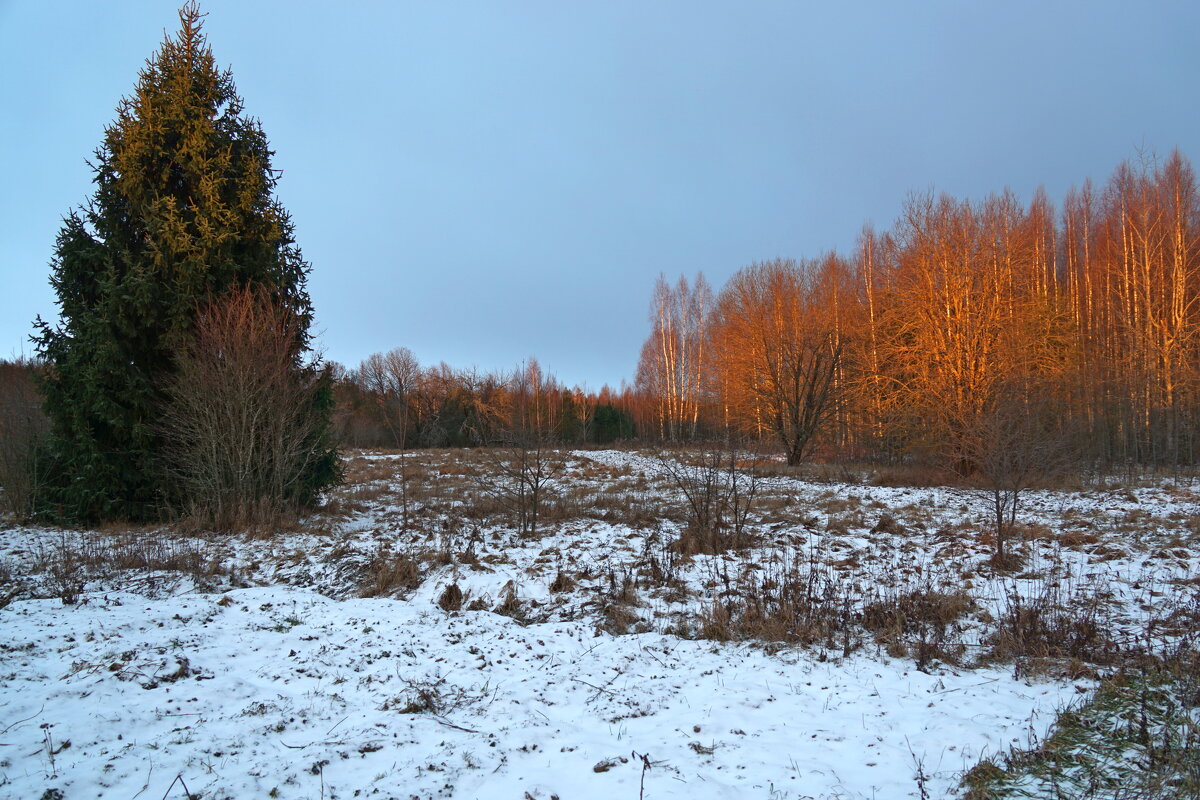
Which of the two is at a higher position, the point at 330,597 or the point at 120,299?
the point at 120,299

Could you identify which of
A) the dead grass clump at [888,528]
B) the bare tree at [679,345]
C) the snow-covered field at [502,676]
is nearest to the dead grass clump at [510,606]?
the snow-covered field at [502,676]

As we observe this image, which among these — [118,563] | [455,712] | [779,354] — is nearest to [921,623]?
[455,712]

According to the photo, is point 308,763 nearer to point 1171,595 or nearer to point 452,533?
point 452,533

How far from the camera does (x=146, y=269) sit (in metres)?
11.0

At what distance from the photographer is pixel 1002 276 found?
58.3 ft

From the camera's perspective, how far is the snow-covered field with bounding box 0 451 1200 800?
327cm

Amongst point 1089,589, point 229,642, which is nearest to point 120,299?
point 229,642

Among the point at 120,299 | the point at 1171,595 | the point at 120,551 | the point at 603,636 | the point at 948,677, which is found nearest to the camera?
the point at 948,677

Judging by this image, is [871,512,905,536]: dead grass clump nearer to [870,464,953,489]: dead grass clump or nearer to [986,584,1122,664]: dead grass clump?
[986,584,1122,664]: dead grass clump

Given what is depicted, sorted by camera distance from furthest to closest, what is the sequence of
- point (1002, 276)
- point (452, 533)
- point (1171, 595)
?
1. point (1002, 276)
2. point (452, 533)
3. point (1171, 595)

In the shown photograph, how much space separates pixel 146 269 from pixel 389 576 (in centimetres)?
874

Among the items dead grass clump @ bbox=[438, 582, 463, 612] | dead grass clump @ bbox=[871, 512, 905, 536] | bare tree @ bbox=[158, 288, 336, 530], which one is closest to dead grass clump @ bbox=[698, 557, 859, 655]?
dead grass clump @ bbox=[438, 582, 463, 612]

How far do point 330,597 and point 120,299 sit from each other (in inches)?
321

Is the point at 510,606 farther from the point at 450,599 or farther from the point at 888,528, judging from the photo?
the point at 888,528
